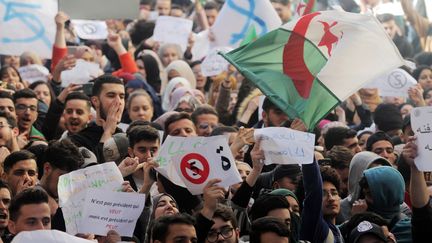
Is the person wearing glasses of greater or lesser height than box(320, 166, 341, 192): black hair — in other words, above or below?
below

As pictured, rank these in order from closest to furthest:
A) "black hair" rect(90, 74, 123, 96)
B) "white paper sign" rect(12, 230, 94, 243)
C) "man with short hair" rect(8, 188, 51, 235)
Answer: "white paper sign" rect(12, 230, 94, 243), "man with short hair" rect(8, 188, 51, 235), "black hair" rect(90, 74, 123, 96)

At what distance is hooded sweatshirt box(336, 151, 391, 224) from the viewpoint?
11.1m

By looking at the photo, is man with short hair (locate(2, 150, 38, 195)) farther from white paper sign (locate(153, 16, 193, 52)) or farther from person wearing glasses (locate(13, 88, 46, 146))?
white paper sign (locate(153, 16, 193, 52))

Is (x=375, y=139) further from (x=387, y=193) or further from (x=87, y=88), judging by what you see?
(x=87, y=88)

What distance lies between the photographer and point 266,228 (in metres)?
9.30

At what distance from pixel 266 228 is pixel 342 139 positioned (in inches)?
143

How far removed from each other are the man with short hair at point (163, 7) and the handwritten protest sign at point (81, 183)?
32.6ft

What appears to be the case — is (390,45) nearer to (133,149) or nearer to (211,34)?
(133,149)

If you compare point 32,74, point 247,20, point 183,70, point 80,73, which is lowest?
point 32,74

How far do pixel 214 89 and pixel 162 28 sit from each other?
195 centimetres

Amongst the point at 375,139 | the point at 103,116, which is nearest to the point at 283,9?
the point at 375,139

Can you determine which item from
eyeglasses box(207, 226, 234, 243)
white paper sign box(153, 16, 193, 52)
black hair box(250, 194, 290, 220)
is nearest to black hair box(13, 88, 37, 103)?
black hair box(250, 194, 290, 220)

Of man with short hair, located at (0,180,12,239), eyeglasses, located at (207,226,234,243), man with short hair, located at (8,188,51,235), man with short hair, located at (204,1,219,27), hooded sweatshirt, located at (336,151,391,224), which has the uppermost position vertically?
man with short hair, located at (8,188,51,235)

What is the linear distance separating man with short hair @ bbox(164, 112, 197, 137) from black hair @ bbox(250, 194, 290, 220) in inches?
86.0
